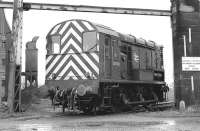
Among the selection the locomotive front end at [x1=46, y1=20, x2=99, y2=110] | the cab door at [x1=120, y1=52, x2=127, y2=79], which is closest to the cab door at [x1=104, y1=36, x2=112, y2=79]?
the locomotive front end at [x1=46, y1=20, x2=99, y2=110]

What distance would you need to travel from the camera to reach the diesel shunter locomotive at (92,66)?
50.0 feet

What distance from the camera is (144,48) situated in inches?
800

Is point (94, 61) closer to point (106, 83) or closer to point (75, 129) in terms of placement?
point (106, 83)

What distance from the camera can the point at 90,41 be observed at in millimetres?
15523

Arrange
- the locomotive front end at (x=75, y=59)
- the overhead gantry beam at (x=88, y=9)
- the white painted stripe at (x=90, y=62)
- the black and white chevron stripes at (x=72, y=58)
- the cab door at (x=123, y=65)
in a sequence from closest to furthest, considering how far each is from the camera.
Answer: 1. the locomotive front end at (x=75, y=59)
2. the white painted stripe at (x=90, y=62)
3. the black and white chevron stripes at (x=72, y=58)
4. the cab door at (x=123, y=65)
5. the overhead gantry beam at (x=88, y=9)

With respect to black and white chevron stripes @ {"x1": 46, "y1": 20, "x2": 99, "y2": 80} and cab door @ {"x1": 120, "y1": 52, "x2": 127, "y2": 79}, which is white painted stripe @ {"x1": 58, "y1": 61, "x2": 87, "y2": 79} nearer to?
black and white chevron stripes @ {"x1": 46, "y1": 20, "x2": 99, "y2": 80}

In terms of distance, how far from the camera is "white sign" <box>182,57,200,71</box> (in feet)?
55.8

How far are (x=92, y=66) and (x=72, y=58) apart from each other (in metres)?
0.98

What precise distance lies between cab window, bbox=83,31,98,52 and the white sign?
4.23 m

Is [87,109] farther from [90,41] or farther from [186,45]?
[186,45]

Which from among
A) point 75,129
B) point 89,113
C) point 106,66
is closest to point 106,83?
point 106,66

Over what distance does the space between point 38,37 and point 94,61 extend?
603cm

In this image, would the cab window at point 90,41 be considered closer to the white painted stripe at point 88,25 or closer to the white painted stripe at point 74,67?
the white painted stripe at point 88,25

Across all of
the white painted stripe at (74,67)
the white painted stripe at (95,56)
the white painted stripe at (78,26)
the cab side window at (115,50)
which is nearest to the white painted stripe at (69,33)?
the white painted stripe at (78,26)
